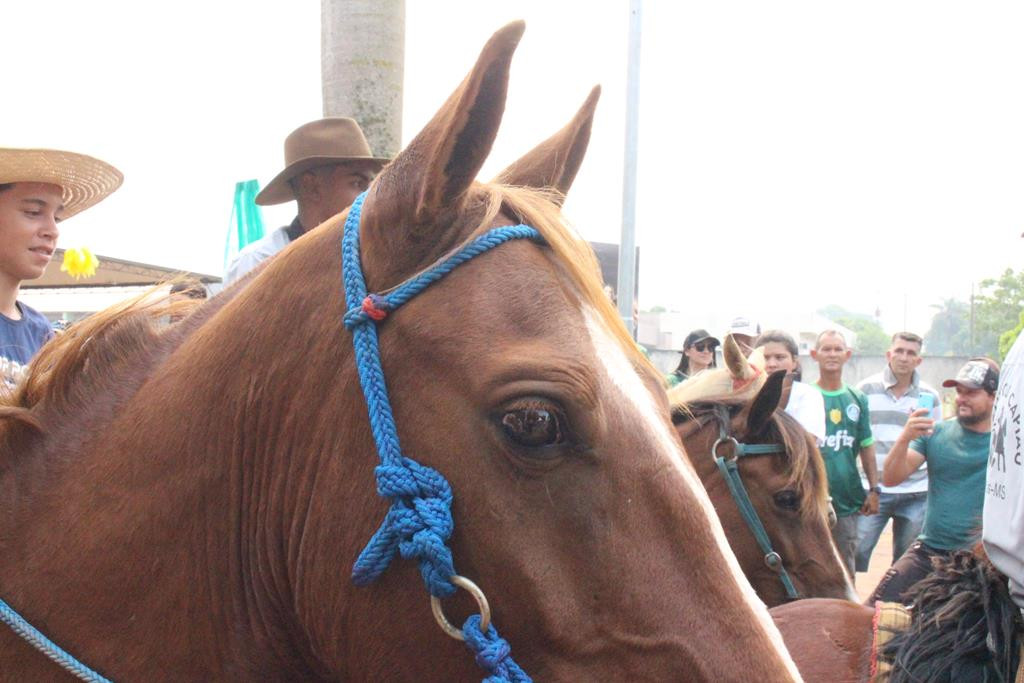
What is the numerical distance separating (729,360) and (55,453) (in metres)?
4.11

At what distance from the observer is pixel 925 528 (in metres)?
6.58

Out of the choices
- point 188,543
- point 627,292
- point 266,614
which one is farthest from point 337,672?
point 627,292

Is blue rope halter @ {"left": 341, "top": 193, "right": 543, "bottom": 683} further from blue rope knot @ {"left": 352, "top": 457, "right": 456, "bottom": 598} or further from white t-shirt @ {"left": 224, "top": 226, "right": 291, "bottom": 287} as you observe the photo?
white t-shirt @ {"left": 224, "top": 226, "right": 291, "bottom": 287}

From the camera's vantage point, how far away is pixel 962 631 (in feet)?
8.57

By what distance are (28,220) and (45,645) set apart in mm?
1657

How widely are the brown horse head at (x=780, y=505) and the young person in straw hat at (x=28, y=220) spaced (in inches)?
112

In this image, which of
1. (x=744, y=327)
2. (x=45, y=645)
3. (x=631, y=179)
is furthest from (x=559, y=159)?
(x=744, y=327)

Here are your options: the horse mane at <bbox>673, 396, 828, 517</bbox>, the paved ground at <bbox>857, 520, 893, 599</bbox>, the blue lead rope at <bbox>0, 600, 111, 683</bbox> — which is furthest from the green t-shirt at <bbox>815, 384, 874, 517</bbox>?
the blue lead rope at <bbox>0, 600, 111, 683</bbox>

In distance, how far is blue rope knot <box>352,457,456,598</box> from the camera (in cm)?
144

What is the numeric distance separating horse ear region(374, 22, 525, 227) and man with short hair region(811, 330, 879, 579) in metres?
6.45

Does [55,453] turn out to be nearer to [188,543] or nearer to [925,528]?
[188,543]

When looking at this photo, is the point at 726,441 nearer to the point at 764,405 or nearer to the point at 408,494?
the point at 764,405

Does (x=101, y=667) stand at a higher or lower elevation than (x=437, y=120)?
lower

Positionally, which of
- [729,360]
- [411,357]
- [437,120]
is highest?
[437,120]
